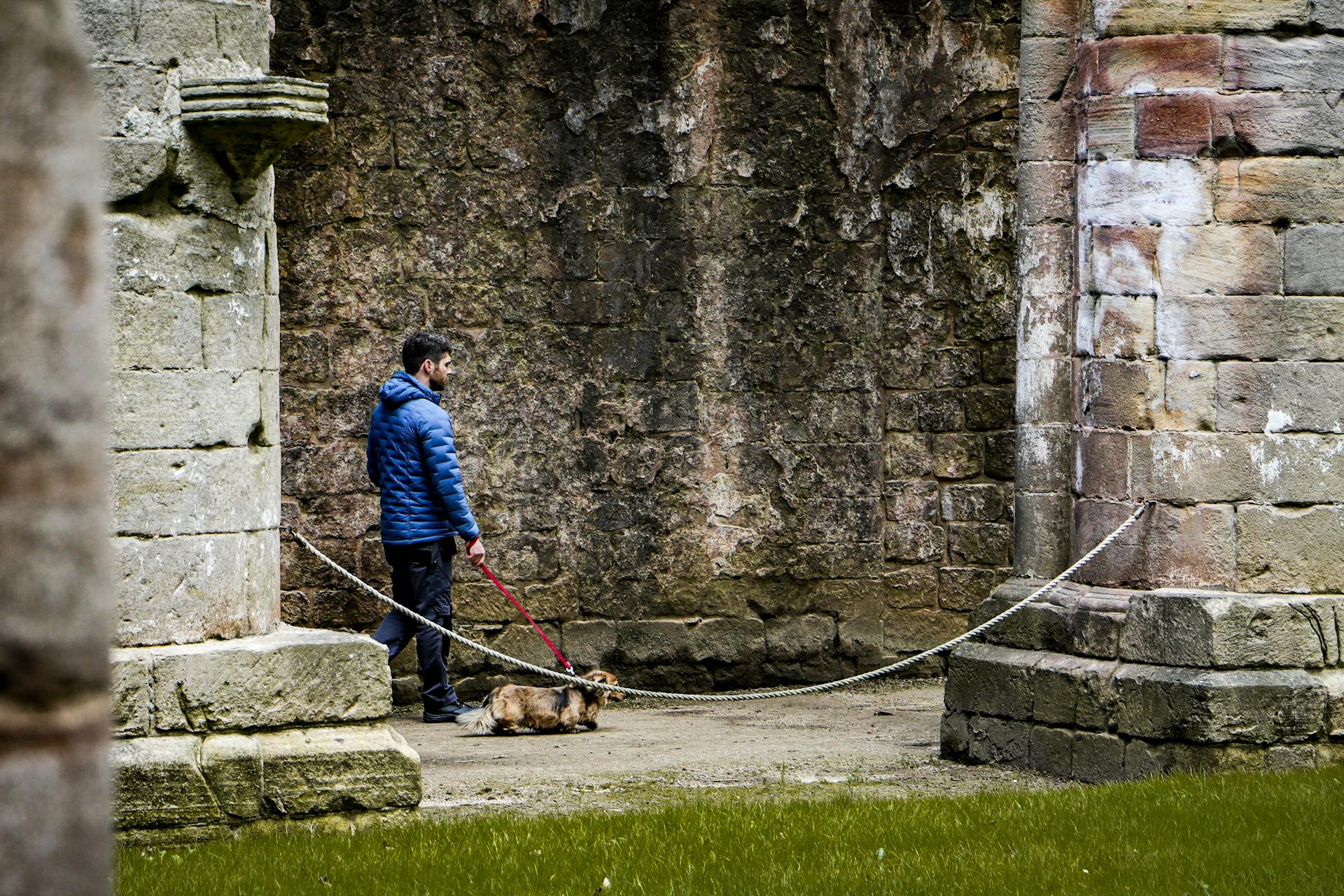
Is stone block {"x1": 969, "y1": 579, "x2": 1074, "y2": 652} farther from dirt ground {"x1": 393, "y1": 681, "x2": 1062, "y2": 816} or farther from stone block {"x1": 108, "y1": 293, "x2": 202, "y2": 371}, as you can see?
stone block {"x1": 108, "y1": 293, "x2": 202, "y2": 371}

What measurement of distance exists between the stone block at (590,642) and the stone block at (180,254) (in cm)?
372

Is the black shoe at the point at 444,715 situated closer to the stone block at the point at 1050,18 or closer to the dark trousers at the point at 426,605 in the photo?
the dark trousers at the point at 426,605

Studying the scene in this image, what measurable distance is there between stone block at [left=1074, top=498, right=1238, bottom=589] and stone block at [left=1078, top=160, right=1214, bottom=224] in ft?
3.69

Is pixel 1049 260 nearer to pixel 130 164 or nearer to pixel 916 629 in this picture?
pixel 916 629

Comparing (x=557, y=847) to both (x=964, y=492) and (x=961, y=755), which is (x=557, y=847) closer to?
(x=961, y=755)

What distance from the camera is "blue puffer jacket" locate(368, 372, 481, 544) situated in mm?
7805

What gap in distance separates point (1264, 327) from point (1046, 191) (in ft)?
4.07

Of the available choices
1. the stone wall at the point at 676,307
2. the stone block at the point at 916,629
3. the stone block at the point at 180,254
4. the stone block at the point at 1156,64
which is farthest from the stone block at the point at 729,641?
the stone block at the point at 180,254

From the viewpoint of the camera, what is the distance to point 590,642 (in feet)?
29.3

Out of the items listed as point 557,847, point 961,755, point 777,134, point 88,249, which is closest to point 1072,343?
point 961,755

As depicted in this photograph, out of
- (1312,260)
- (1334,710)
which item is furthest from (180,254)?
(1334,710)

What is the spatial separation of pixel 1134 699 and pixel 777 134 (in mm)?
3872

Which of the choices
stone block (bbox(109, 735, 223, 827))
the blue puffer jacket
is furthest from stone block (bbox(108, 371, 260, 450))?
the blue puffer jacket

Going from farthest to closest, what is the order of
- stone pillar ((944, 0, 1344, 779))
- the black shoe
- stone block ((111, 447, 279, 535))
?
the black shoe
stone pillar ((944, 0, 1344, 779))
stone block ((111, 447, 279, 535))
